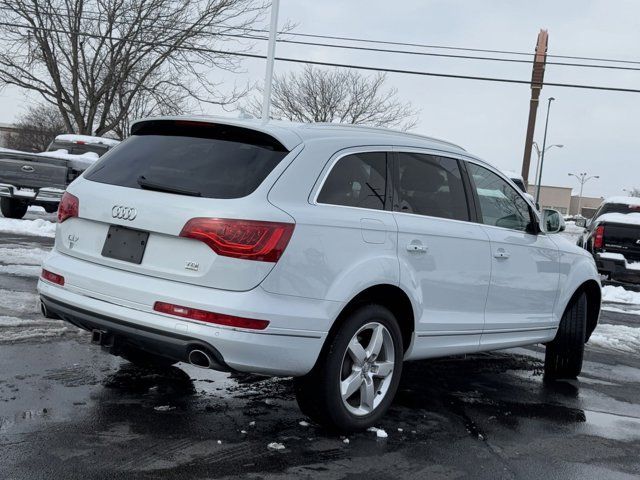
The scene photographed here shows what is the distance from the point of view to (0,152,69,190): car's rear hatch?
15.1 metres

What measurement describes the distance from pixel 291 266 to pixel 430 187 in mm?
1449

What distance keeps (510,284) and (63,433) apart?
314cm

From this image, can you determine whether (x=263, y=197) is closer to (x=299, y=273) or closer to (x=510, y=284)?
(x=299, y=273)

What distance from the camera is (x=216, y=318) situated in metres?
3.50

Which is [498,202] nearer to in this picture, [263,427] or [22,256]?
[263,427]

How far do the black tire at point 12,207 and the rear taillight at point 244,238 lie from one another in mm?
13415

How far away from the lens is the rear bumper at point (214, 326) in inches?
138

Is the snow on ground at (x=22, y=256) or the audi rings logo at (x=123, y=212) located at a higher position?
the audi rings logo at (x=123, y=212)

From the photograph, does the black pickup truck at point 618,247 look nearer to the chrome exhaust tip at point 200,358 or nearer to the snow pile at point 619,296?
the snow pile at point 619,296

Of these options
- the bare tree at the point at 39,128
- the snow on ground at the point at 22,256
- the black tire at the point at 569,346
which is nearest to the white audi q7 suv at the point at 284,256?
the black tire at the point at 569,346

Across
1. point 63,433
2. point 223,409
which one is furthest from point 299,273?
point 63,433

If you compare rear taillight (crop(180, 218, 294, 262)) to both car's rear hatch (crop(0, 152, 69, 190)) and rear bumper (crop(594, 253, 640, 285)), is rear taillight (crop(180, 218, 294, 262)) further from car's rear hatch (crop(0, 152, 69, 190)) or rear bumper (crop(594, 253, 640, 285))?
car's rear hatch (crop(0, 152, 69, 190))

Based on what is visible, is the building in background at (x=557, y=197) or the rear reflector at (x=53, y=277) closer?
the rear reflector at (x=53, y=277)

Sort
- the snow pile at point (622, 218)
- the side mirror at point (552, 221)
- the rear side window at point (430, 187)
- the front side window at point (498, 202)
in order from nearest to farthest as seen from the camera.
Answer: the rear side window at point (430, 187) < the front side window at point (498, 202) < the side mirror at point (552, 221) < the snow pile at point (622, 218)
